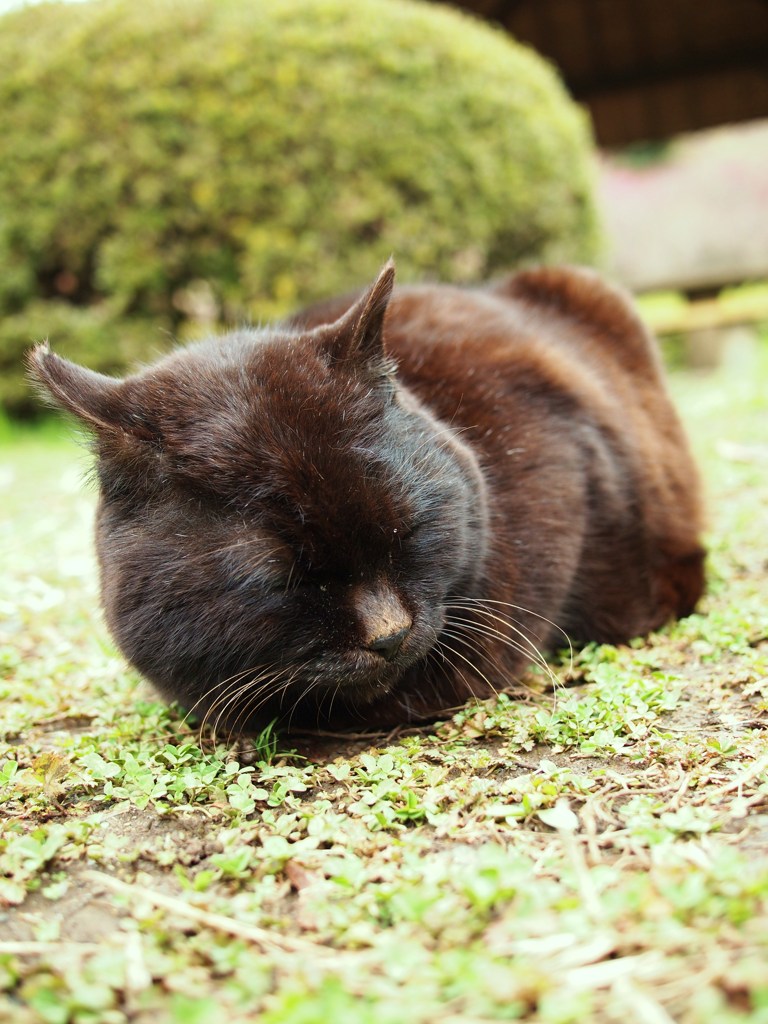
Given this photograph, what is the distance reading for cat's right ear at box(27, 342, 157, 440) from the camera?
1784mm

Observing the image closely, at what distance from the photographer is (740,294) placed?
1013 centimetres

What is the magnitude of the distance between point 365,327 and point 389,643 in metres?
0.69

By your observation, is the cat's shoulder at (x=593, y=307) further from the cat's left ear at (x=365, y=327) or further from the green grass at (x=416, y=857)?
the cat's left ear at (x=365, y=327)

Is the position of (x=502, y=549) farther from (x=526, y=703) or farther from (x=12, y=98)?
(x=12, y=98)

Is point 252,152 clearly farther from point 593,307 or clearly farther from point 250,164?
point 593,307

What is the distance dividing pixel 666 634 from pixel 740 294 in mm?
8746

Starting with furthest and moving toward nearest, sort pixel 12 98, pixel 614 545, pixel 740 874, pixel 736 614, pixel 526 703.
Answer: pixel 12 98, pixel 614 545, pixel 736 614, pixel 526 703, pixel 740 874

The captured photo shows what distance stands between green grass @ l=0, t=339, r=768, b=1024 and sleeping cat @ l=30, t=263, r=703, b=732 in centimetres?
14

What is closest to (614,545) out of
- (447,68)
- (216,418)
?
(216,418)

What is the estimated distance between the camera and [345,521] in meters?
1.69

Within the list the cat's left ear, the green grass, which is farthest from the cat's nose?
the cat's left ear

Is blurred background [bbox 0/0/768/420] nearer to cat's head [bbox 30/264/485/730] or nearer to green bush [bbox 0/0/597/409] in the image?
green bush [bbox 0/0/597/409]

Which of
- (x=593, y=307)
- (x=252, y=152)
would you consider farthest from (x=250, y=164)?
(x=593, y=307)

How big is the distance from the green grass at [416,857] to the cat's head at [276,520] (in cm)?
23
